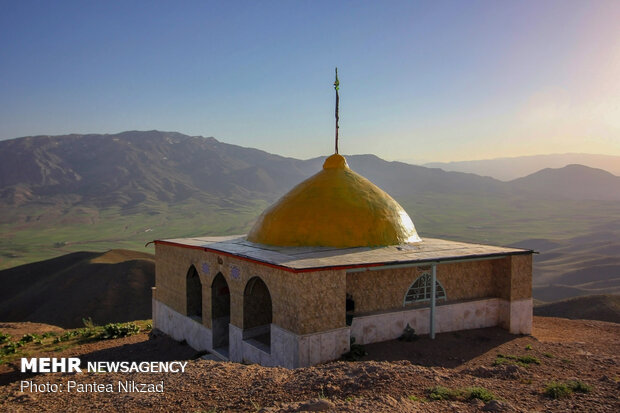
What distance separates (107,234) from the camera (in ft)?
309

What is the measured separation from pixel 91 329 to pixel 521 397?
18961 millimetres

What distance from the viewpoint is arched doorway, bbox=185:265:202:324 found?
16.1 meters

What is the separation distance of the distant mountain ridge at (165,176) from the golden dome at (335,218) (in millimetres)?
120664

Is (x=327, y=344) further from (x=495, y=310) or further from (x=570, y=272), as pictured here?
(x=570, y=272)

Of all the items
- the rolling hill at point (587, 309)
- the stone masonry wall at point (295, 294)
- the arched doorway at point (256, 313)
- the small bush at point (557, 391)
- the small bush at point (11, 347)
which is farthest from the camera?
the rolling hill at point (587, 309)

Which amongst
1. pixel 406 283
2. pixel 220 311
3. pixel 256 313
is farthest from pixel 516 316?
pixel 220 311

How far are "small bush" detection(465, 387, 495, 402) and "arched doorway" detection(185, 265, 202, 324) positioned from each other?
36.7ft

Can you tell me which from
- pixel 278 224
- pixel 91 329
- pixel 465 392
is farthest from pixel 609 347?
pixel 91 329

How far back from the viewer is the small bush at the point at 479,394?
713 cm

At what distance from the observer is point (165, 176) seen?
518 ft

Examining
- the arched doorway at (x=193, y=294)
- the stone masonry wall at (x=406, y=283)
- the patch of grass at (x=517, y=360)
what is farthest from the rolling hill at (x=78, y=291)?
the patch of grass at (x=517, y=360)

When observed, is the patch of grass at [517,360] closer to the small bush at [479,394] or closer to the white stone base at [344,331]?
the white stone base at [344,331]

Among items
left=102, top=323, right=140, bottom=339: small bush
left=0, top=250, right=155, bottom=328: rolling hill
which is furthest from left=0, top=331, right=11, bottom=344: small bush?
left=0, top=250, right=155, bottom=328: rolling hill

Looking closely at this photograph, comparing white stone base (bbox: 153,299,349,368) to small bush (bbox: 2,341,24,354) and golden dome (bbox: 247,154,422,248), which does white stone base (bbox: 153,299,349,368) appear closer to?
golden dome (bbox: 247,154,422,248)
